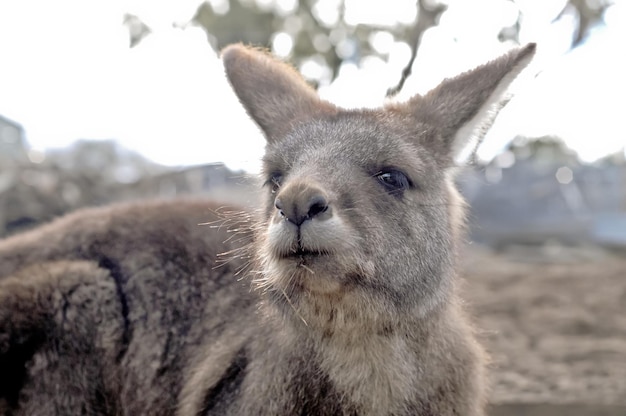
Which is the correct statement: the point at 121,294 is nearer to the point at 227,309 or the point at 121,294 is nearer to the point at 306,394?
the point at 227,309

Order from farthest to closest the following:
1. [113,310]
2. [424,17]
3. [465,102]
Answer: [424,17] → [113,310] → [465,102]

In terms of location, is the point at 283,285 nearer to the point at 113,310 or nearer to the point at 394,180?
the point at 394,180

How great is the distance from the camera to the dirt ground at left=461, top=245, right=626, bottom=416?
5.95 meters

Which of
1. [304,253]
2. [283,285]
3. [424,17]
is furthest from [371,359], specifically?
[424,17]

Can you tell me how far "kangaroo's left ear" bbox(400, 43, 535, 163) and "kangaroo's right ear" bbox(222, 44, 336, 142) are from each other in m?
0.67

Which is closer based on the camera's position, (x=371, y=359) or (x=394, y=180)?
(x=371, y=359)

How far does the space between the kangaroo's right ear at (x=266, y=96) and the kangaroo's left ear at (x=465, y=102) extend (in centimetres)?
67

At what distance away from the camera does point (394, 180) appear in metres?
3.88

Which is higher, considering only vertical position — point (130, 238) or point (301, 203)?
point (301, 203)

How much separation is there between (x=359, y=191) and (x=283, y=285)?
2.07 feet

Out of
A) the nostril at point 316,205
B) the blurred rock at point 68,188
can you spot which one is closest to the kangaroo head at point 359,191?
the nostril at point 316,205

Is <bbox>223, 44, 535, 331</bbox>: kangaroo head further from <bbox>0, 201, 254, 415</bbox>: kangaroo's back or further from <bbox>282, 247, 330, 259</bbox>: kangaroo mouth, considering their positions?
<bbox>0, 201, 254, 415</bbox>: kangaroo's back

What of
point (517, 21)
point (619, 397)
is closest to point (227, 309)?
point (619, 397)

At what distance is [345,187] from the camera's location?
3557 mm
